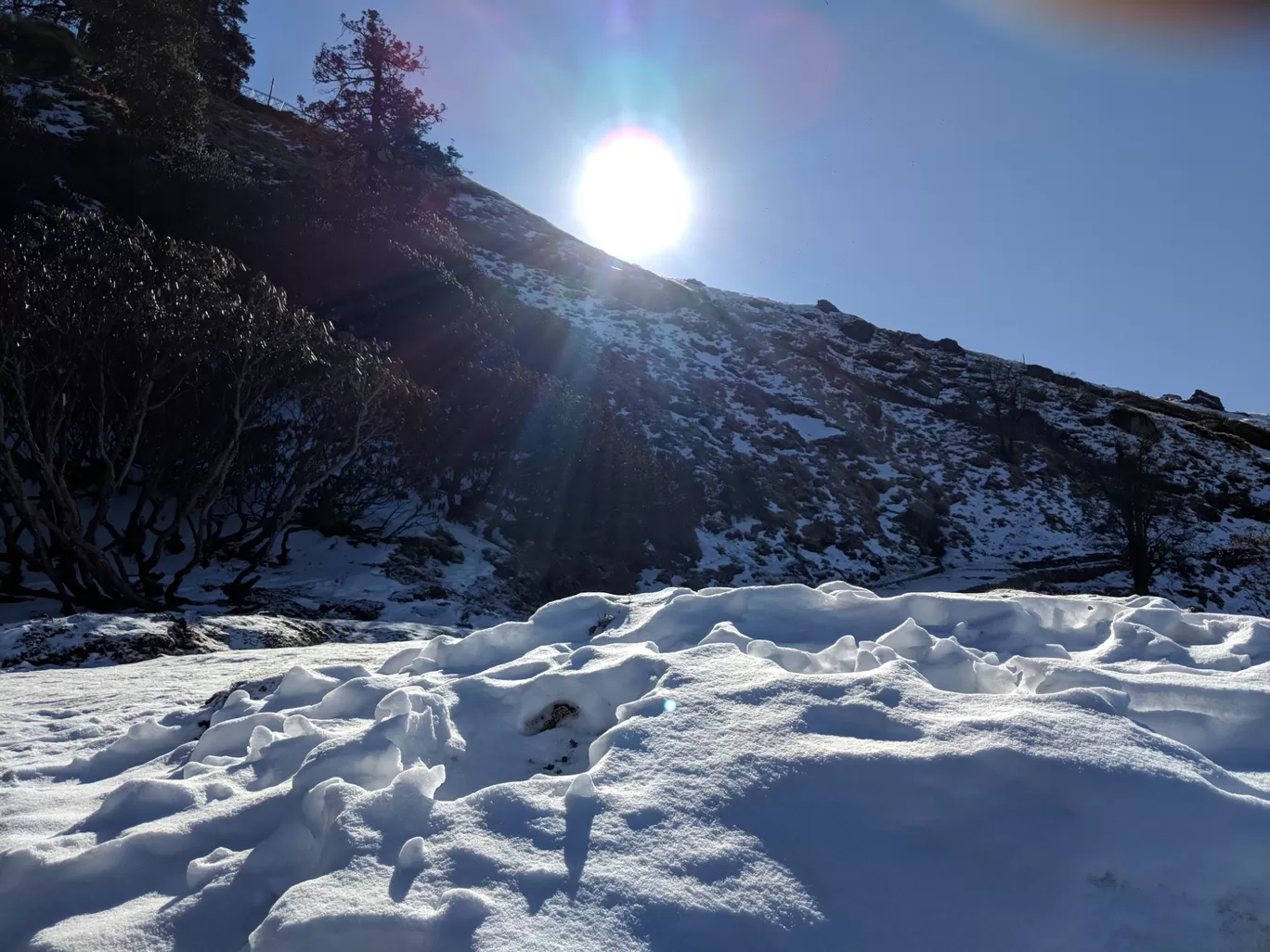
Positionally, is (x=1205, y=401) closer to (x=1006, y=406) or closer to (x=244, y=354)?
(x=1006, y=406)

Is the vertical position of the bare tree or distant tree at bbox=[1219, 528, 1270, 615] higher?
the bare tree

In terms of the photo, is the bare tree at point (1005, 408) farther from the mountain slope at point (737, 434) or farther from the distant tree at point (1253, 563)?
the distant tree at point (1253, 563)

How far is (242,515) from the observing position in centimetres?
1210

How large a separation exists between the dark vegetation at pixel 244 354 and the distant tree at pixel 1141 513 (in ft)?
38.3

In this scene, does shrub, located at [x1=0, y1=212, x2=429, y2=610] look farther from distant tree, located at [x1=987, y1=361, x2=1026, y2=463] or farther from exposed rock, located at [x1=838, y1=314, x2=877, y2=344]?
exposed rock, located at [x1=838, y1=314, x2=877, y2=344]

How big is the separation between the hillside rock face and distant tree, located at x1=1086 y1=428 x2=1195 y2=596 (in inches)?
20.6

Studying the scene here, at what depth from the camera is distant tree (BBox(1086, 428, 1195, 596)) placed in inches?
711

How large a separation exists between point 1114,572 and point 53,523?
78.3 ft

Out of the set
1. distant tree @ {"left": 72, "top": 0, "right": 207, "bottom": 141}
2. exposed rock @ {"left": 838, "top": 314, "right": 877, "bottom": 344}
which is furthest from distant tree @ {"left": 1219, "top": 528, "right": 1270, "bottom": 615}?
distant tree @ {"left": 72, "top": 0, "right": 207, "bottom": 141}

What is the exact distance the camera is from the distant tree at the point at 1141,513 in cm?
1805

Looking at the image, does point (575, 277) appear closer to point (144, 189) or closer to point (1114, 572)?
point (144, 189)

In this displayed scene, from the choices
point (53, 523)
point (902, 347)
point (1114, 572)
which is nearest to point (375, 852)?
point (53, 523)

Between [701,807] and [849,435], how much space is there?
2570cm

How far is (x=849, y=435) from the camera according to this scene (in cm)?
2658
